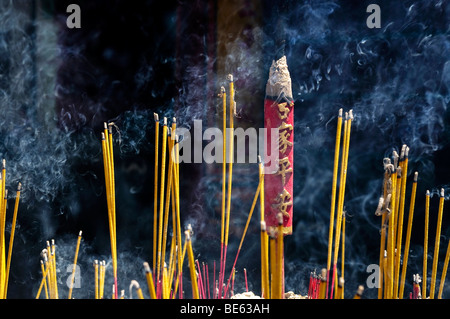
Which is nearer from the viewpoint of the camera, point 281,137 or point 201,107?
point 281,137

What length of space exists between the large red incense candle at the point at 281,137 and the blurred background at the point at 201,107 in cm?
43

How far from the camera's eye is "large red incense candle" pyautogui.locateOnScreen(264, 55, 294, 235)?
2.36 meters

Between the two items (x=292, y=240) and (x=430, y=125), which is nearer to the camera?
(x=430, y=125)

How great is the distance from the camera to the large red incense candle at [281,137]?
236cm

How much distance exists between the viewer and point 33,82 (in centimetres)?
278

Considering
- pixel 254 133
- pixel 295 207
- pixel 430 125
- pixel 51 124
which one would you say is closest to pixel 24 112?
pixel 51 124

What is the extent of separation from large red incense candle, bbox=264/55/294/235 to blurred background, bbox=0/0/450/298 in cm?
43

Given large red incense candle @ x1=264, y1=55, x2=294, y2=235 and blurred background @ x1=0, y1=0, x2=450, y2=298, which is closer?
large red incense candle @ x1=264, y1=55, x2=294, y2=235

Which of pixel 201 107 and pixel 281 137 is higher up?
pixel 201 107

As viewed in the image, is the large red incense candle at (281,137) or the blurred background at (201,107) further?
the blurred background at (201,107)

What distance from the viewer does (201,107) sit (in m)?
2.82

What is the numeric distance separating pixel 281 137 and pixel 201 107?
647 millimetres

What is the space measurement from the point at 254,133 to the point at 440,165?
1.07 metres

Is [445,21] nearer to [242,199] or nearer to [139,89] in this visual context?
[242,199]
